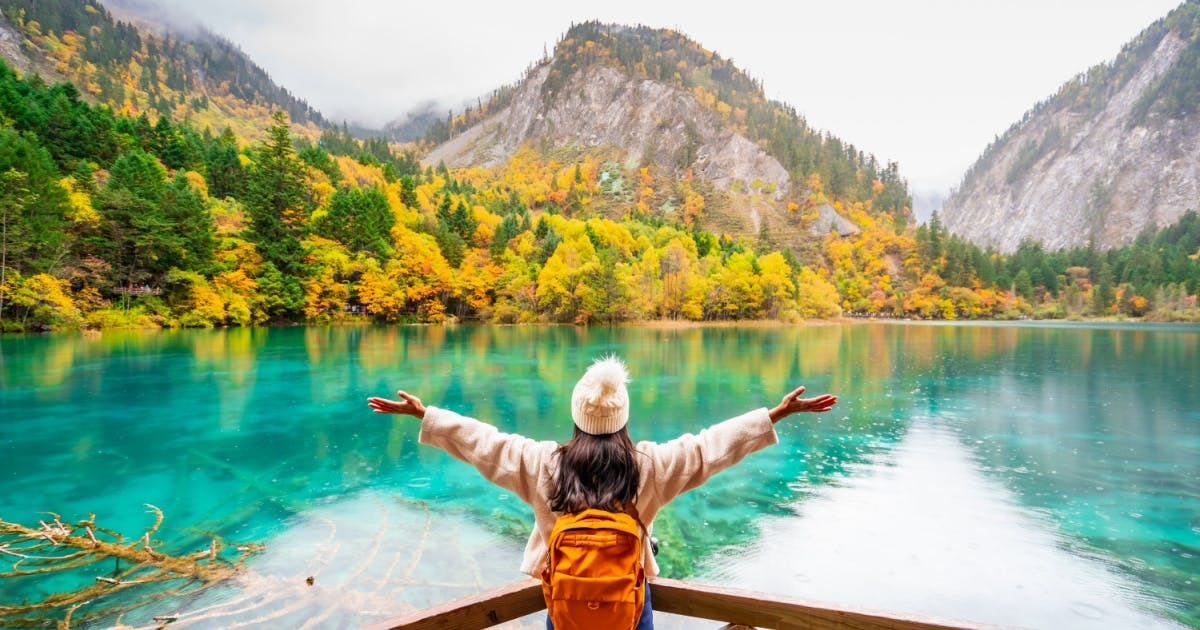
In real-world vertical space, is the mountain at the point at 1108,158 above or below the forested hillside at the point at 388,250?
above

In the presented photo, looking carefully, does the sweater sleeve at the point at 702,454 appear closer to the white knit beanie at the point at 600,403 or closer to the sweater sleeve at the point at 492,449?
the white knit beanie at the point at 600,403

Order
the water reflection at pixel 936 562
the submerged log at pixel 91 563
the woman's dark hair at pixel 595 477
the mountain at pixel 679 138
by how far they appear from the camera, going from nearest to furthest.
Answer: the woman's dark hair at pixel 595 477 → the submerged log at pixel 91 563 → the water reflection at pixel 936 562 → the mountain at pixel 679 138

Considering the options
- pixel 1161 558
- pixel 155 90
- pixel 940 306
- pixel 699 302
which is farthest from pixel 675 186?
pixel 1161 558

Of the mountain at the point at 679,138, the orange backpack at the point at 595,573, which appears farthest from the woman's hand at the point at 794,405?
the mountain at the point at 679,138

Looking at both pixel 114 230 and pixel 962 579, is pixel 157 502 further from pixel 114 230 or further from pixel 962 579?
pixel 114 230

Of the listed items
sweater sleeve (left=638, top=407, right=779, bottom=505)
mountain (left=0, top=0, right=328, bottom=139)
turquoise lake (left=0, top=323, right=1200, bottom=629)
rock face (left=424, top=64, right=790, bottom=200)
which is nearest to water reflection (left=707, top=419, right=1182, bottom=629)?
turquoise lake (left=0, top=323, right=1200, bottom=629)

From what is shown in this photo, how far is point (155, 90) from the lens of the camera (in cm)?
10456

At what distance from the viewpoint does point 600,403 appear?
1.81m

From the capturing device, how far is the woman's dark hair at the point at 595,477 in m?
1.72

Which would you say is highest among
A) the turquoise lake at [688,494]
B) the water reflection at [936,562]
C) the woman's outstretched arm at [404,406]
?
the woman's outstretched arm at [404,406]

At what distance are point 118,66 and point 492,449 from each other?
147m

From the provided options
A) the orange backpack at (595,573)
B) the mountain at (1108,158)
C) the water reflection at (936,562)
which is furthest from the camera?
the mountain at (1108,158)

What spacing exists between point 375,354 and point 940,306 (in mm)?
88656

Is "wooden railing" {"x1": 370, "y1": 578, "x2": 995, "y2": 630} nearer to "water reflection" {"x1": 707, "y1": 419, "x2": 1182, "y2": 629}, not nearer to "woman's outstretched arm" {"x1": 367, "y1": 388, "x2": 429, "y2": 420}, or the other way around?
"woman's outstretched arm" {"x1": 367, "y1": 388, "x2": 429, "y2": 420}
